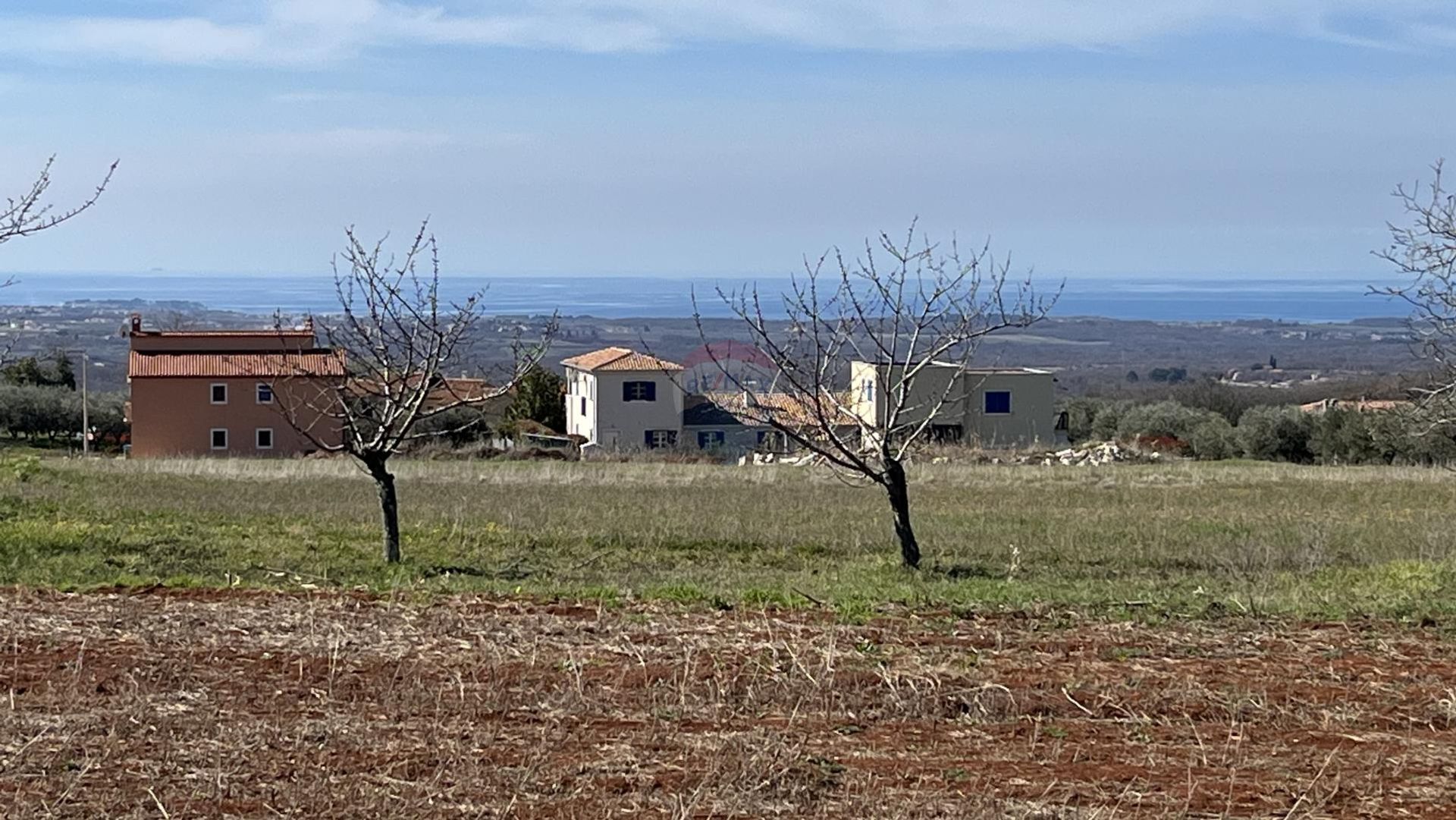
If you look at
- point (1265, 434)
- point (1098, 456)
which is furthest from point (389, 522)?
point (1265, 434)

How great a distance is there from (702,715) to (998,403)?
55.7 m

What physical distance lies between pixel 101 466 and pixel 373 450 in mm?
19199

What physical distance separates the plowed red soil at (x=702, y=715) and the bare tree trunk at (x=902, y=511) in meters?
5.94

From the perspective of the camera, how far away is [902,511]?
17.7 metres

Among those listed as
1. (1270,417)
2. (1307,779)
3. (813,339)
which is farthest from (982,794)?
(1270,417)

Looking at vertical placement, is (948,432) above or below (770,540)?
below

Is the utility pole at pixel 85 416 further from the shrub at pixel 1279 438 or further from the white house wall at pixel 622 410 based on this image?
the shrub at pixel 1279 438

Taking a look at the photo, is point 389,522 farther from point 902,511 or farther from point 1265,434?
point 1265,434

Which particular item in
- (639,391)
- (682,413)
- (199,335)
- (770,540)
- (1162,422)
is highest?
(199,335)

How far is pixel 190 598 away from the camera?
Answer: 12.3 metres

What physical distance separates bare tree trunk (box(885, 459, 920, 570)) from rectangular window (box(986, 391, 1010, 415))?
45243mm

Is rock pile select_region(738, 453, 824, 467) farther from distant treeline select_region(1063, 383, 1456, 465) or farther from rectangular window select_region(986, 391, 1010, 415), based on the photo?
distant treeline select_region(1063, 383, 1456, 465)

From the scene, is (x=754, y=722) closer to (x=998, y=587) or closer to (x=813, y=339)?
(x=998, y=587)

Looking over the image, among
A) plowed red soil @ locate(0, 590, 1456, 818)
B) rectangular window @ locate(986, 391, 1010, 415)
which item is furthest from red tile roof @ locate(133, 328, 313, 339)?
plowed red soil @ locate(0, 590, 1456, 818)
